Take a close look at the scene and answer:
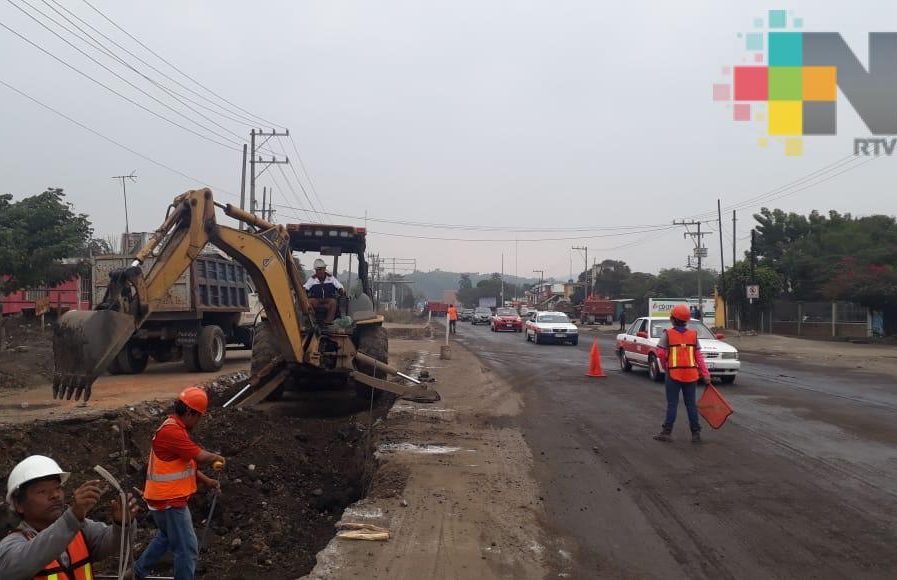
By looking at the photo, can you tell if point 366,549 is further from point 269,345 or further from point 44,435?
point 269,345

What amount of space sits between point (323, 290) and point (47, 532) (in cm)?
836

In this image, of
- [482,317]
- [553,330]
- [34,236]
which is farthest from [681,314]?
[482,317]

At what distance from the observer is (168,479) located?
4371 millimetres

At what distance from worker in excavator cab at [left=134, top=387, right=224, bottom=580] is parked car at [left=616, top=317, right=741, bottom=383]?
12667 mm

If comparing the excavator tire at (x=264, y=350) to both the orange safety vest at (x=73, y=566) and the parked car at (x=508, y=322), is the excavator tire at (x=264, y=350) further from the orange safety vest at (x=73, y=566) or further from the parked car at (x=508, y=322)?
the parked car at (x=508, y=322)

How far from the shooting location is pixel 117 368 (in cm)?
1639

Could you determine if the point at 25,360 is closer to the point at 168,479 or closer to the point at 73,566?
the point at 168,479

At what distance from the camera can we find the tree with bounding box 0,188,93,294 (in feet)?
58.3

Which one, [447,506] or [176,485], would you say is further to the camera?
[447,506]

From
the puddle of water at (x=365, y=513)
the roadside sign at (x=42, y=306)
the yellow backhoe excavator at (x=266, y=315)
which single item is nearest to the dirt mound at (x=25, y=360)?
the roadside sign at (x=42, y=306)

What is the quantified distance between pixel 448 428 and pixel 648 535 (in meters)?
4.49

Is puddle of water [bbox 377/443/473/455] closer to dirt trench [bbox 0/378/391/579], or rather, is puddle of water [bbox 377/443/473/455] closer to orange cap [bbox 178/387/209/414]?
dirt trench [bbox 0/378/391/579]

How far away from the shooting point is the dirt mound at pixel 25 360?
15070 mm

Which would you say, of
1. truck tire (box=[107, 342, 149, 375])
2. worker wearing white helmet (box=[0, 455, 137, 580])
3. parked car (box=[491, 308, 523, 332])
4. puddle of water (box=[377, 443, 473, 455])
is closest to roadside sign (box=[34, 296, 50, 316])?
truck tire (box=[107, 342, 149, 375])
